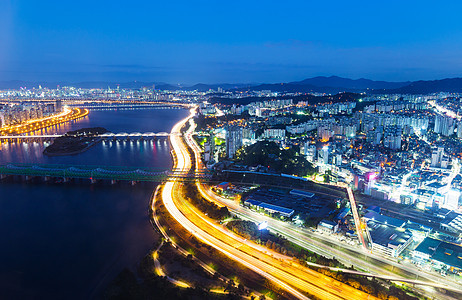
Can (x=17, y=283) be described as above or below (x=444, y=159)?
below

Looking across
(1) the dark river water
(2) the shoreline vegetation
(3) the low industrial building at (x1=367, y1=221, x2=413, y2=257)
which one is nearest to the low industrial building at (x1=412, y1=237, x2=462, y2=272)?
(3) the low industrial building at (x1=367, y1=221, x2=413, y2=257)

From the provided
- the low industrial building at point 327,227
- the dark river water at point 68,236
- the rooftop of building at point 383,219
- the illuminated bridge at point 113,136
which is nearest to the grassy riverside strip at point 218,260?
the dark river water at point 68,236

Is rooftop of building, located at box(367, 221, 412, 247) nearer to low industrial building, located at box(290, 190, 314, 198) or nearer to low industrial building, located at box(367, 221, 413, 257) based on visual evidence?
low industrial building, located at box(367, 221, 413, 257)

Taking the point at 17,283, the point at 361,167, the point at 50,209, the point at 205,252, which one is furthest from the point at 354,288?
the point at 50,209

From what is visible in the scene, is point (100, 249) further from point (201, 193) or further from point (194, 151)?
point (194, 151)

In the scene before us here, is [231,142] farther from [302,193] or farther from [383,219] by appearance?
[383,219]

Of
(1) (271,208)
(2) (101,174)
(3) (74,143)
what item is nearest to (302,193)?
(1) (271,208)
